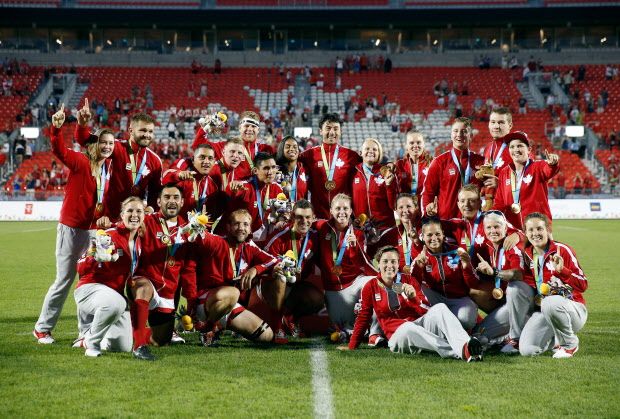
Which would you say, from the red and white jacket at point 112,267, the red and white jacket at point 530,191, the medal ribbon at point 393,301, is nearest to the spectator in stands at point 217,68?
the red and white jacket at point 530,191

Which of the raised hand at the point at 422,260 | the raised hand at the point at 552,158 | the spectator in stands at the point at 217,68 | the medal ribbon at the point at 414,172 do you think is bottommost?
the raised hand at the point at 422,260

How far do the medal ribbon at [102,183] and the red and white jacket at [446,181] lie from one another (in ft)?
10.3

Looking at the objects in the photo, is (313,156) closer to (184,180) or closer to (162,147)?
(184,180)

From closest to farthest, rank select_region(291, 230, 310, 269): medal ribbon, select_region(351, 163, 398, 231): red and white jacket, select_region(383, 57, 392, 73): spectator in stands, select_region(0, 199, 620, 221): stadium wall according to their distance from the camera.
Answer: select_region(291, 230, 310, 269): medal ribbon, select_region(351, 163, 398, 231): red and white jacket, select_region(0, 199, 620, 221): stadium wall, select_region(383, 57, 392, 73): spectator in stands

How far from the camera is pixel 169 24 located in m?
Answer: 38.6

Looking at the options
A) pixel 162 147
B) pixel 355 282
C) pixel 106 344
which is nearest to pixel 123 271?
pixel 106 344

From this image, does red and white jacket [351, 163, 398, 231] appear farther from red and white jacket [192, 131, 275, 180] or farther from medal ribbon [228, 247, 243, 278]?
medal ribbon [228, 247, 243, 278]

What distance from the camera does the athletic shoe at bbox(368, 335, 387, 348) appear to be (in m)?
6.30

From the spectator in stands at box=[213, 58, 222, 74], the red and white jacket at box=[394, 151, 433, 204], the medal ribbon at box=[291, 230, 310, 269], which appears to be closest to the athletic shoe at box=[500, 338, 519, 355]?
the medal ribbon at box=[291, 230, 310, 269]

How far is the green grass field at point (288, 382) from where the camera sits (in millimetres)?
4395

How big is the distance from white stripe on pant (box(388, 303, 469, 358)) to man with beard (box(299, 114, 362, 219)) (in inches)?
89.2

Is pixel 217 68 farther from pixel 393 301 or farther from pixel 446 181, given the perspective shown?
pixel 393 301

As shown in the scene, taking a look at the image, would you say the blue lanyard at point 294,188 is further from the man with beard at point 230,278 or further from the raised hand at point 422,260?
the raised hand at point 422,260

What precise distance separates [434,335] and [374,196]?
2276mm
